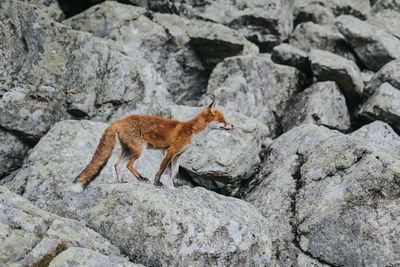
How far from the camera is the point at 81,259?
5398 millimetres

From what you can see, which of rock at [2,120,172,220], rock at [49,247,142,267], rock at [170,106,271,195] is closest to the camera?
rock at [49,247,142,267]

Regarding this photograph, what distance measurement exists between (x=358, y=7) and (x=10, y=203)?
22.3 metres

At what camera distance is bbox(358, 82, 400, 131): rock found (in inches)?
485

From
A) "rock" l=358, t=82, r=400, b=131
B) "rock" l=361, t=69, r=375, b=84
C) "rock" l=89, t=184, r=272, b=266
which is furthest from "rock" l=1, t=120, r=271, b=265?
"rock" l=361, t=69, r=375, b=84

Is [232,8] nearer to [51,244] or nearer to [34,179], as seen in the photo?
[34,179]

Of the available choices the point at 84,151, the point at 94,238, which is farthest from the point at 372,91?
the point at 94,238

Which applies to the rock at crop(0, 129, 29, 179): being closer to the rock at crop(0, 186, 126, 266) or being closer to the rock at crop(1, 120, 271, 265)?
the rock at crop(1, 120, 271, 265)

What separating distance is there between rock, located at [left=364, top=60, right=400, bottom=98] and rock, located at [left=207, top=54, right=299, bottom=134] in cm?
302

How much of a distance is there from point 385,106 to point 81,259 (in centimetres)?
1170

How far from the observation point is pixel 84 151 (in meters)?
9.85

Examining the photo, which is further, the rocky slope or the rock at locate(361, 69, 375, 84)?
the rock at locate(361, 69, 375, 84)

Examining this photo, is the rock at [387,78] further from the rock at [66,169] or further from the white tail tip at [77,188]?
the white tail tip at [77,188]

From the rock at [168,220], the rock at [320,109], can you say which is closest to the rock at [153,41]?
the rock at [320,109]

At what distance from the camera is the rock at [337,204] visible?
6989 mm
